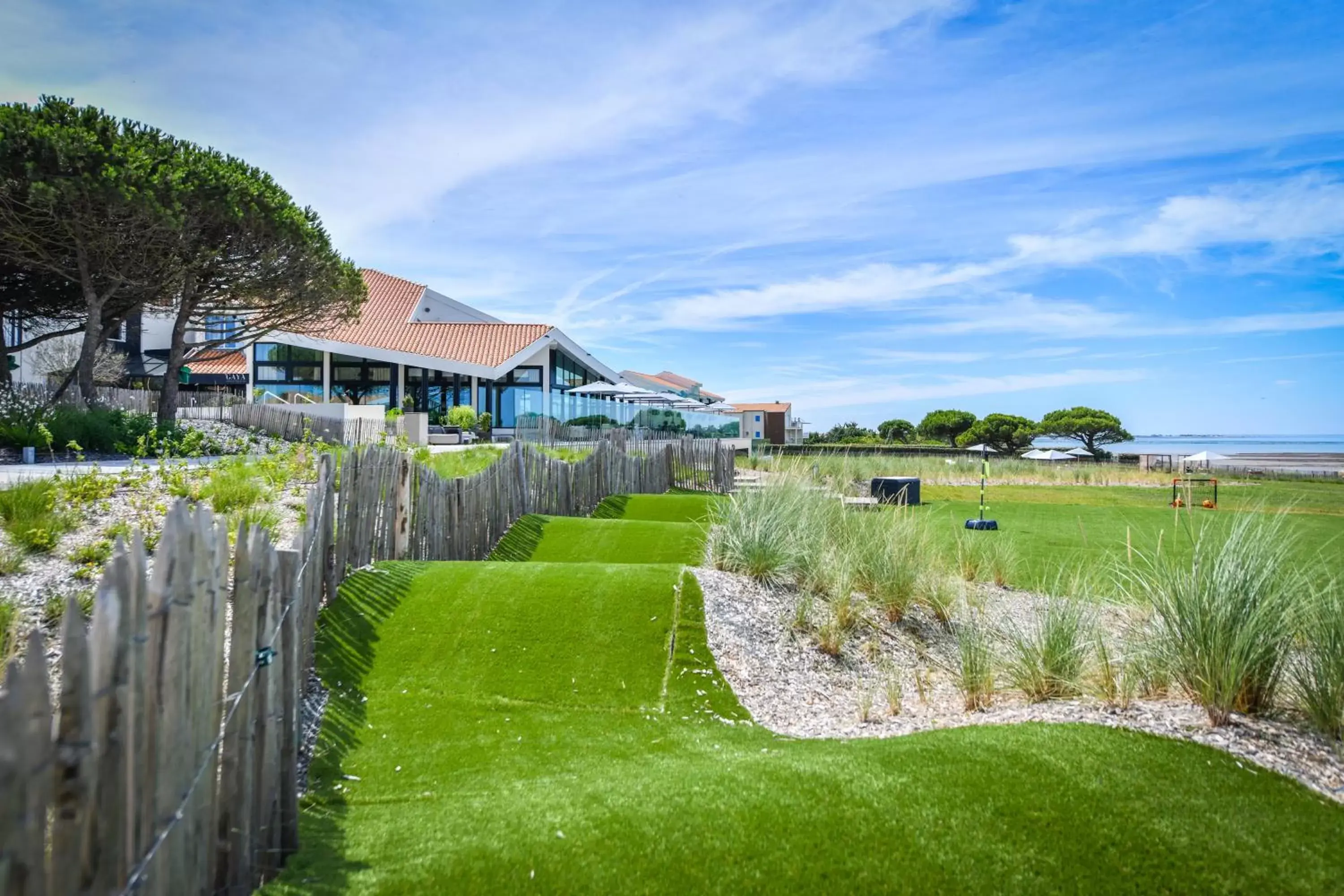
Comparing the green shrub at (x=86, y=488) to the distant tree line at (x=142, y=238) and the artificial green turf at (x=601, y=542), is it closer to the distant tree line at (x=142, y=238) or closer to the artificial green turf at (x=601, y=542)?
the artificial green turf at (x=601, y=542)

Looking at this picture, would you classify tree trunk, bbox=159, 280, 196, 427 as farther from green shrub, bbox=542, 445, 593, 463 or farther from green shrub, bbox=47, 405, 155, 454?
green shrub, bbox=542, 445, 593, 463

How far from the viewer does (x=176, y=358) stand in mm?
20250

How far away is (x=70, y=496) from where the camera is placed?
7383mm

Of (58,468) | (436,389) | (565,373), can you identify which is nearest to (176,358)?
(58,468)

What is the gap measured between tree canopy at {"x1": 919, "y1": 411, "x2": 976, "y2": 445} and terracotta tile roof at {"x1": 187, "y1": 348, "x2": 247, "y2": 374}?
48.3m

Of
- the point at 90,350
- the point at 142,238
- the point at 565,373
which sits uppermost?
the point at 142,238

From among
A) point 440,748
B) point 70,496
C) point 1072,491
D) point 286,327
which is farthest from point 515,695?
point 1072,491

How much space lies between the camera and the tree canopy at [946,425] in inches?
2534

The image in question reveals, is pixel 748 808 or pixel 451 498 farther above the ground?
pixel 451 498

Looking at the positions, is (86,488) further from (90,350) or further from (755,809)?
(90,350)

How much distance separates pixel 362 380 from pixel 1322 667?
3465cm

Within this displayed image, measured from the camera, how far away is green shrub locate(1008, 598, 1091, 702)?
537cm

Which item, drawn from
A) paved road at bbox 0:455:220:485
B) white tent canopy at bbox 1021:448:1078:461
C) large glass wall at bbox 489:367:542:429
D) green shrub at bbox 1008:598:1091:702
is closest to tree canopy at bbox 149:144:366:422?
paved road at bbox 0:455:220:485

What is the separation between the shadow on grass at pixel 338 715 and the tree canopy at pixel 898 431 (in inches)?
2416
